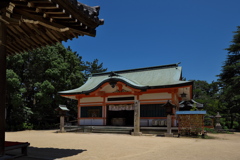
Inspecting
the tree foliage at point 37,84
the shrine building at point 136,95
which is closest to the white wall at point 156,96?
the shrine building at point 136,95

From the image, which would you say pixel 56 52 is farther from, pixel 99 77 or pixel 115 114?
pixel 115 114

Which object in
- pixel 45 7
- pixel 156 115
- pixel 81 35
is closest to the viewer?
pixel 45 7

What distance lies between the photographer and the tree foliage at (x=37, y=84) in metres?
21.5

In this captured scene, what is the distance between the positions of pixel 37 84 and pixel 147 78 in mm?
11604

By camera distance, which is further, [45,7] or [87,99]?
[87,99]

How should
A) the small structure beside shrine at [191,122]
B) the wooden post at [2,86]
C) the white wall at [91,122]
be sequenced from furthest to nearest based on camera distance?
1. the white wall at [91,122]
2. the small structure beside shrine at [191,122]
3. the wooden post at [2,86]

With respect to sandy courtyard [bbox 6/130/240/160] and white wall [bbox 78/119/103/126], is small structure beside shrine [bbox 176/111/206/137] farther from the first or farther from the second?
white wall [bbox 78/119/103/126]

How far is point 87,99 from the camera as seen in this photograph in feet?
69.9

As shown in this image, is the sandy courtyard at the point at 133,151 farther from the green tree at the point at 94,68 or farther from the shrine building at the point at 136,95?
the green tree at the point at 94,68

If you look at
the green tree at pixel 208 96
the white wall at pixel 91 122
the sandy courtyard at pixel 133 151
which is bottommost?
the white wall at pixel 91 122

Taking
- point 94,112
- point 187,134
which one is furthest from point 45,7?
point 94,112

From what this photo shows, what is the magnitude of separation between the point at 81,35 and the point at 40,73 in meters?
20.5

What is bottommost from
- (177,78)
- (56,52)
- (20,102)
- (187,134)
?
(187,134)

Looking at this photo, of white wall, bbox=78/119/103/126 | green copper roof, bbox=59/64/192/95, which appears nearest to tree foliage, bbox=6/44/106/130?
green copper roof, bbox=59/64/192/95
